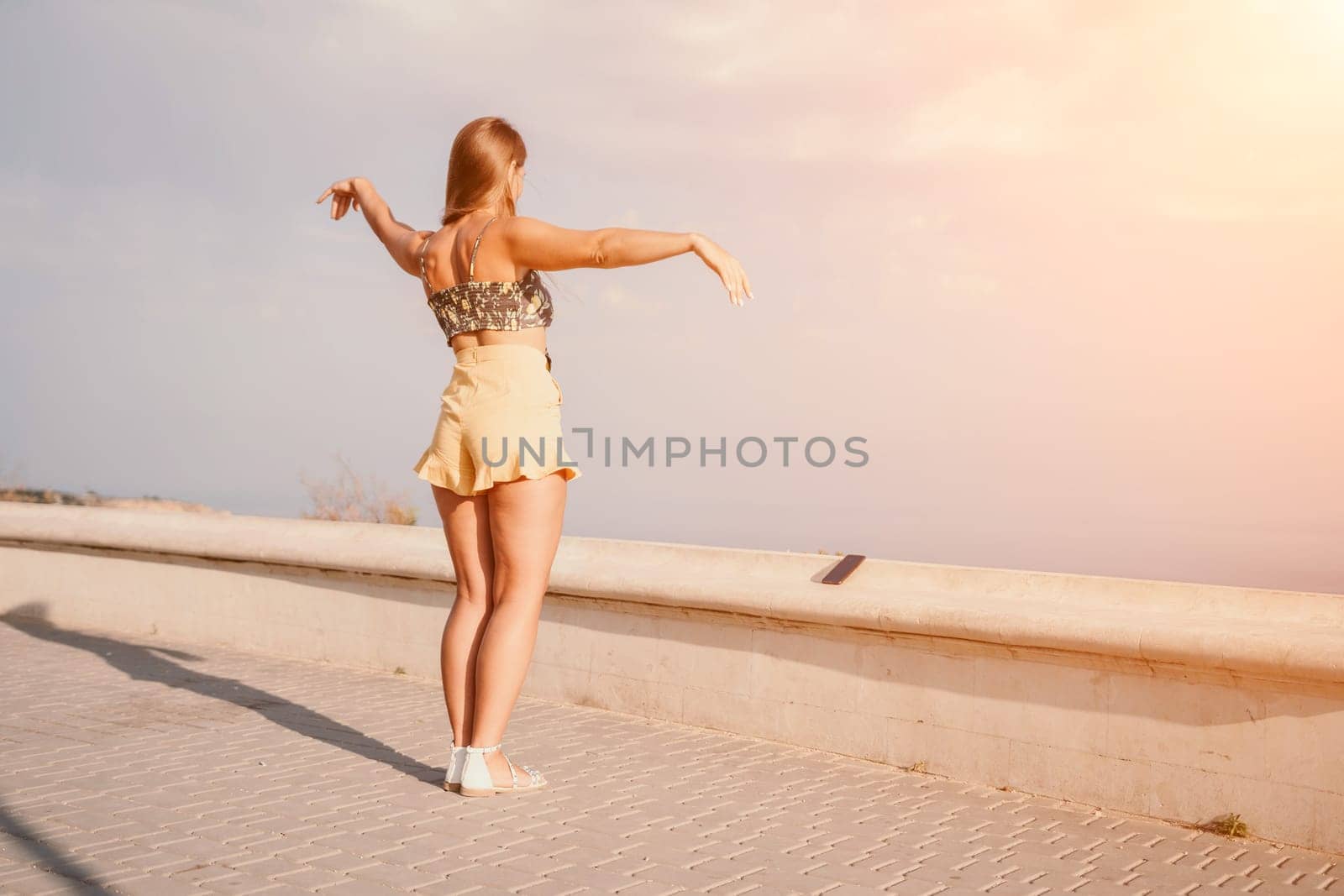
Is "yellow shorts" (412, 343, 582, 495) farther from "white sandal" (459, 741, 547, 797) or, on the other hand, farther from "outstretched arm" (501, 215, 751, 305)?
"white sandal" (459, 741, 547, 797)

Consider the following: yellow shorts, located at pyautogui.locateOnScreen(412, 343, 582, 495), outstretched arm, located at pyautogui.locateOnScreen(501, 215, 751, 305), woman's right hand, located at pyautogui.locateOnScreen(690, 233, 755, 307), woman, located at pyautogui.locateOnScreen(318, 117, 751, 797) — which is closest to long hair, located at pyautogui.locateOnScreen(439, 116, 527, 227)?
woman, located at pyautogui.locateOnScreen(318, 117, 751, 797)

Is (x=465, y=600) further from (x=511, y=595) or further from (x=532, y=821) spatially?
(x=532, y=821)

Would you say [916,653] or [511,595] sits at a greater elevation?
[511,595]

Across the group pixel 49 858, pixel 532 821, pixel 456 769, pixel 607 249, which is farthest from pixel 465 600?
pixel 49 858

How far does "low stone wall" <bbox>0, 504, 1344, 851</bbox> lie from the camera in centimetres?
423

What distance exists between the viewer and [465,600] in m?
4.74

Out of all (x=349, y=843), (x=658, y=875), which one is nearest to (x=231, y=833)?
(x=349, y=843)

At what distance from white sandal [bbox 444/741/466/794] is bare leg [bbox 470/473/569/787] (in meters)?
0.07

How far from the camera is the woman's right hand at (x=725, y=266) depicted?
3.98m

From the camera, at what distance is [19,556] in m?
9.56

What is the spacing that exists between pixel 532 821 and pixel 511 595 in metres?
0.83

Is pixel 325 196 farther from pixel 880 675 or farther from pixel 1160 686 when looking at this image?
pixel 1160 686

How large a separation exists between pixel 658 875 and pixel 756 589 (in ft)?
6.89

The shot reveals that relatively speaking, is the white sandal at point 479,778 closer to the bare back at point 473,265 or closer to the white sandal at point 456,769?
the white sandal at point 456,769
